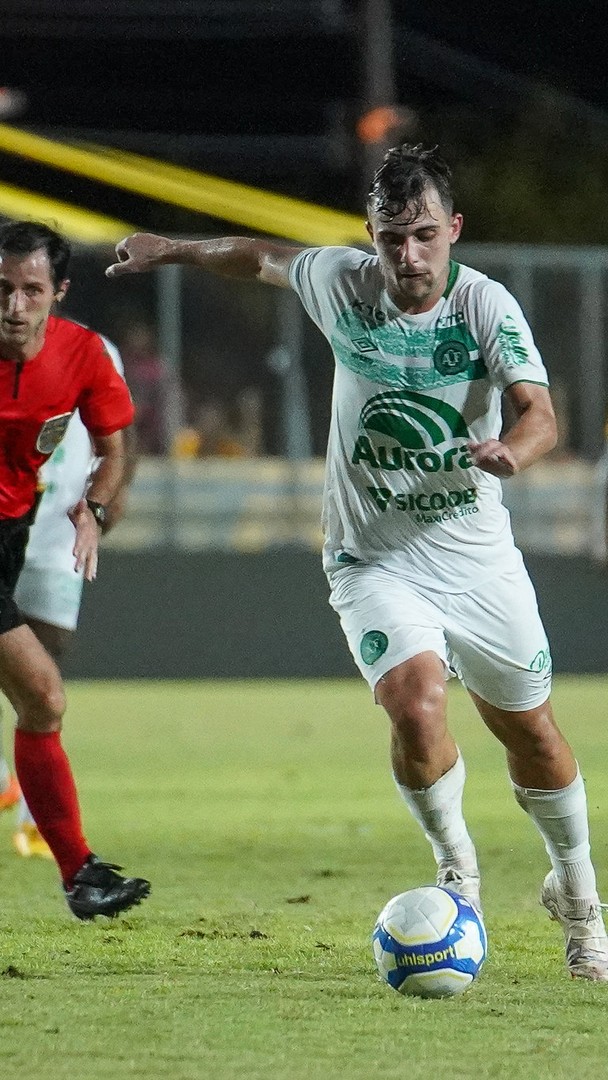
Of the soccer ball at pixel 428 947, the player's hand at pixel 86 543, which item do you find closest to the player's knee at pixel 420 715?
the soccer ball at pixel 428 947

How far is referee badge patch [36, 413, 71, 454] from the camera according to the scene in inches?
253

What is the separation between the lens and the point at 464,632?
560 centimetres

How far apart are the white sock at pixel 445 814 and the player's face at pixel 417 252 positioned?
51.0 inches

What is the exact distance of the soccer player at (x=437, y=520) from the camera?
217 inches

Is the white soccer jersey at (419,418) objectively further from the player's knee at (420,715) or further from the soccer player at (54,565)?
the soccer player at (54,565)

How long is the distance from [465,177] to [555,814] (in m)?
27.9

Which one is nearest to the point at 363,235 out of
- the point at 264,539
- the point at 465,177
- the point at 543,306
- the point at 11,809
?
the point at 543,306

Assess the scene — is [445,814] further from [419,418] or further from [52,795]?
[52,795]

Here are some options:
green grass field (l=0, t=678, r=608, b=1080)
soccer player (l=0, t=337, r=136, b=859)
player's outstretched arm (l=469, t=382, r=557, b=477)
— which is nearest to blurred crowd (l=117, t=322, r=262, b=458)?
green grass field (l=0, t=678, r=608, b=1080)

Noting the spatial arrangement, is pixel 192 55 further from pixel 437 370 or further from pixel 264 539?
pixel 437 370

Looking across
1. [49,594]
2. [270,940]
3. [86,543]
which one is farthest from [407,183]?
[49,594]

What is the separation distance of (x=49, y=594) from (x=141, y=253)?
211 centimetres

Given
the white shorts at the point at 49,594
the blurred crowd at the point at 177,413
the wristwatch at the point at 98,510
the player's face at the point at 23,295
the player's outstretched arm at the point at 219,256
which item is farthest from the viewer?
the blurred crowd at the point at 177,413

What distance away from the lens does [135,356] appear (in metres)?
15.4
